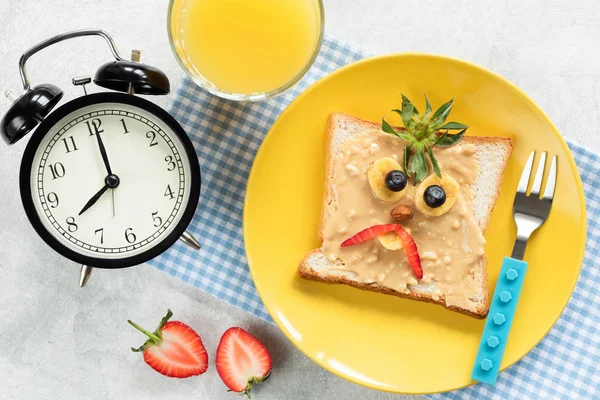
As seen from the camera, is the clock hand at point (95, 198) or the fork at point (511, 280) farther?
the fork at point (511, 280)

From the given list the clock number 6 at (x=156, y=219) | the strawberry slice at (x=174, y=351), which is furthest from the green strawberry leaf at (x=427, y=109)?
the strawberry slice at (x=174, y=351)

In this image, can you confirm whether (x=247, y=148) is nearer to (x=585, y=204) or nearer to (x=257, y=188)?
(x=257, y=188)

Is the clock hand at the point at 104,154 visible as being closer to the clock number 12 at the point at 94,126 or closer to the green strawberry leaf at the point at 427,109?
the clock number 12 at the point at 94,126

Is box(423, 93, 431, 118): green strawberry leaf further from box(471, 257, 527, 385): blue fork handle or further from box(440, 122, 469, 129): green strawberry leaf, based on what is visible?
box(471, 257, 527, 385): blue fork handle

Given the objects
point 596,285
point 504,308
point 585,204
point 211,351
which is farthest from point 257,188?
point 596,285

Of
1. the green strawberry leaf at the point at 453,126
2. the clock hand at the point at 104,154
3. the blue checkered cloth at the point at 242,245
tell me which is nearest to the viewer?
the clock hand at the point at 104,154

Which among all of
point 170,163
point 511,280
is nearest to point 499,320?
point 511,280

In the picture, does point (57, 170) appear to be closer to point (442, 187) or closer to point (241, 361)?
point (241, 361)
